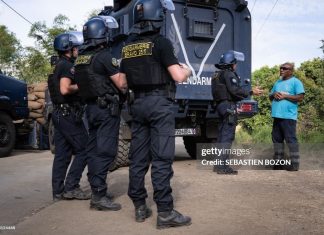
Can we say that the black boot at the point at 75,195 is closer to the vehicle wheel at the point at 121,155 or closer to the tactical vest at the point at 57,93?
the tactical vest at the point at 57,93

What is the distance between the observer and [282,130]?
7.46 m

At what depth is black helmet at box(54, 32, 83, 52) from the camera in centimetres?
557

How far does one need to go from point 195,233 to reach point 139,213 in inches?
25.1

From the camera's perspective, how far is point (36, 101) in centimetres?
1441

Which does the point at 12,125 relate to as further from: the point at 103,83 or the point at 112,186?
the point at 103,83

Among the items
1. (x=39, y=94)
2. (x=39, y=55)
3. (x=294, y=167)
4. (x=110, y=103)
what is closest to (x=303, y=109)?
(x=294, y=167)

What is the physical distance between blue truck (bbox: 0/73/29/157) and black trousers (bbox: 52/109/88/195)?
5398 mm

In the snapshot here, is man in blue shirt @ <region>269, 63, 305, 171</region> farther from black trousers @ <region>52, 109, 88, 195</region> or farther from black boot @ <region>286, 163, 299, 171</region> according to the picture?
black trousers @ <region>52, 109, 88, 195</region>

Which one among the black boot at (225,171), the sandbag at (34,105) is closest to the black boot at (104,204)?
the black boot at (225,171)

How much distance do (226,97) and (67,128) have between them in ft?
8.77

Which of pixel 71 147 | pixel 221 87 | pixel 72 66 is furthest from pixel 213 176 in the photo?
pixel 72 66

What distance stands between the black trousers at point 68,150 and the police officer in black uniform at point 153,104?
4.45 ft

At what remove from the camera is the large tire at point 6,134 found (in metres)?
10.6

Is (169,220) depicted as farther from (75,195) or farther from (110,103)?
(75,195)
